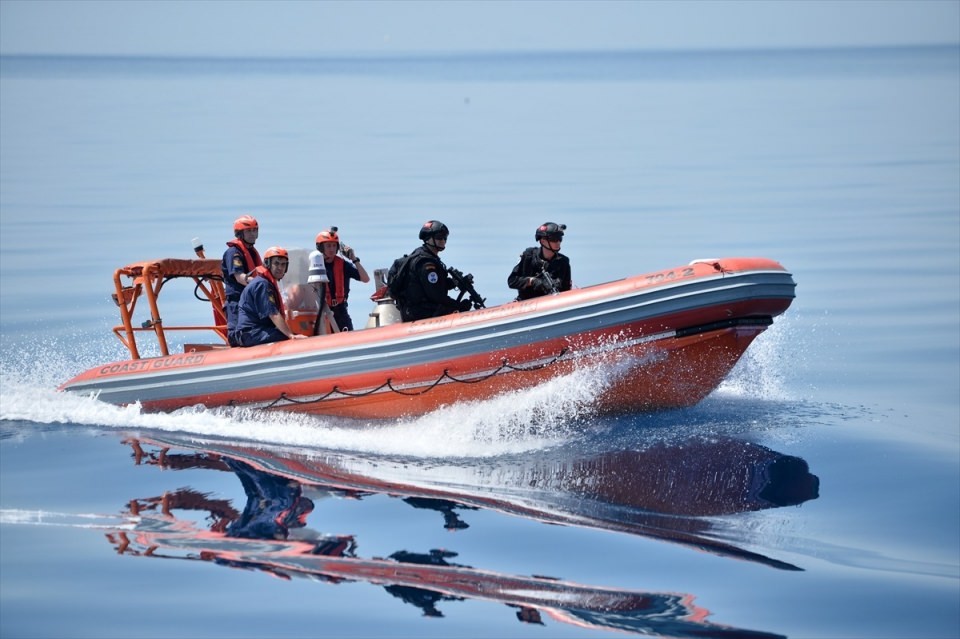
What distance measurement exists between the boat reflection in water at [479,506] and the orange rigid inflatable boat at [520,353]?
604 millimetres

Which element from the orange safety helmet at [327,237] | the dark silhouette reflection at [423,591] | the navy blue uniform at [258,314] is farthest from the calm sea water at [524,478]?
the orange safety helmet at [327,237]

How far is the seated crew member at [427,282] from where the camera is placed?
9578 mm

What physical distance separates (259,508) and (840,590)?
3.35m

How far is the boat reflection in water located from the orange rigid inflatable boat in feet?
1.98

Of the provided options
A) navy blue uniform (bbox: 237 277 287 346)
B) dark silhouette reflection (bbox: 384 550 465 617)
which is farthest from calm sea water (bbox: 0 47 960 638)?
navy blue uniform (bbox: 237 277 287 346)

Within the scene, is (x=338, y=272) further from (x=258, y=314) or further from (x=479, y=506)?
(x=479, y=506)

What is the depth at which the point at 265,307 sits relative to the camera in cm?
989

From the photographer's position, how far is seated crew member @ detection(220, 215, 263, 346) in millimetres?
10195

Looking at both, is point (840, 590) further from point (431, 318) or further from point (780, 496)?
point (431, 318)

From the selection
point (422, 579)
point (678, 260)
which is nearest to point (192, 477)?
point (422, 579)

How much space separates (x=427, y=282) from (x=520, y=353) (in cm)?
95

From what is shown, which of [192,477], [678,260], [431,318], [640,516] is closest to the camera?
[640,516]

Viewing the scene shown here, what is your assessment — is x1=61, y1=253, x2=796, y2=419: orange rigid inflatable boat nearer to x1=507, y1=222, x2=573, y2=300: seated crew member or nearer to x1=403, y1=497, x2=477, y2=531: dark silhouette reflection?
x1=507, y1=222, x2=573, y2=300: seated crew member

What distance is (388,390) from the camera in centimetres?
956
